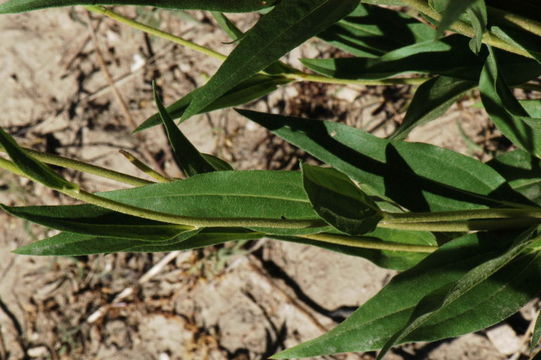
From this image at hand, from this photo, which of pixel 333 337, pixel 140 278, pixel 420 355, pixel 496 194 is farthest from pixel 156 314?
pixel 496 194

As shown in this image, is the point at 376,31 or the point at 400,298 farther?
the point at 376,31

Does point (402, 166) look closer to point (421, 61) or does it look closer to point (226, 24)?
point (421, 61)

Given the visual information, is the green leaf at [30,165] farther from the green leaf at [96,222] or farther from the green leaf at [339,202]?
the green leaf at [339,202]

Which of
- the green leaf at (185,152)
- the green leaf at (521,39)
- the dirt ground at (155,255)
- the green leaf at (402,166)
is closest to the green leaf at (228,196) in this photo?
the green leaf at (185,152)

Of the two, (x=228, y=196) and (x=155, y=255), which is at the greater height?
(x=155, y=255)

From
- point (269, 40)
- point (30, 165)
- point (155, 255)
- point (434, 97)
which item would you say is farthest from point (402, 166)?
point (155, 255)

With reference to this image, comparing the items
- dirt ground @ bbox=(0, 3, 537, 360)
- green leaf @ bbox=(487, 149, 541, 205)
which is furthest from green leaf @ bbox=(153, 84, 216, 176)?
dirt ground @ bbox=(0, 3, 537, 360)
